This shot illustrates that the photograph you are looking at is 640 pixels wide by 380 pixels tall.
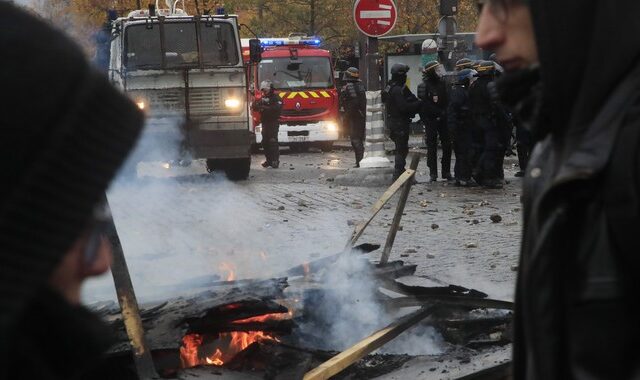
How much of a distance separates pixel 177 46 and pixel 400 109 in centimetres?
408

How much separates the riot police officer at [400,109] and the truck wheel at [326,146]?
1093cm

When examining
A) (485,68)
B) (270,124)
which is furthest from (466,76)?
(270,124)

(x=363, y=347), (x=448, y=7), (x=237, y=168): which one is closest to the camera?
(x=363, y=347)

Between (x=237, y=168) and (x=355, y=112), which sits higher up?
(x=355, y=112)

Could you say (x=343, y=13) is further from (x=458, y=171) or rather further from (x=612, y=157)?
(x=612, y=157)

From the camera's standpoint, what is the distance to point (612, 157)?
74.2 inches

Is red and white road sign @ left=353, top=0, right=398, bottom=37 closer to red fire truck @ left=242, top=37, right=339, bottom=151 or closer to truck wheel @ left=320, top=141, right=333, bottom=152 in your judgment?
red fire truck @ left=242, top=37, right=339, bottom=151

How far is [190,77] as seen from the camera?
17.6 m

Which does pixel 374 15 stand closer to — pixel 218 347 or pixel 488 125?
pixel 488 125

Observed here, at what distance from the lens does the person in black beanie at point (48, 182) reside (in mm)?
1093

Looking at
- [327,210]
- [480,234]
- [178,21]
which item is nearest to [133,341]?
[480,234]

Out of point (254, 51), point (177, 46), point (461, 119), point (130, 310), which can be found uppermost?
Result: point (177, 46)

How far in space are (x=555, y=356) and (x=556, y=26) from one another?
2.06 feet

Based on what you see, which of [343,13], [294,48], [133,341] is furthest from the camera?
[343,13]
